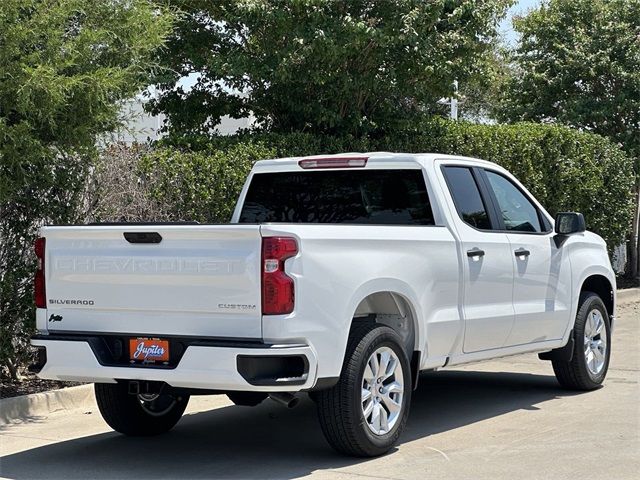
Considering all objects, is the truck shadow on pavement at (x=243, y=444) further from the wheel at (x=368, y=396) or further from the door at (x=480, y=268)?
the door at (x=480, y=268)

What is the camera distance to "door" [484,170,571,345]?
886 centimetres

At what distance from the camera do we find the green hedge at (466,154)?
1141 centimetres

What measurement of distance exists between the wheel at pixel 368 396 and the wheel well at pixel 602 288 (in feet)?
10.8

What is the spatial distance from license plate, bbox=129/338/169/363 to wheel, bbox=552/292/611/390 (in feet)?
13.3

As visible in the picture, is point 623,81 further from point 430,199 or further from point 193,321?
point 193,321

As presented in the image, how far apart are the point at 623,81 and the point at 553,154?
3.44 m

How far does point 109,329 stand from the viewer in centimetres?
709

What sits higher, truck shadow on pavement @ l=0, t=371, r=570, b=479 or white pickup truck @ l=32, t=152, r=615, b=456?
white pickup truck @ l=32, t=152, r=615, b=456

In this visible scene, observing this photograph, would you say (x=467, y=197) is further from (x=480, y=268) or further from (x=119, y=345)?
(x=119, y=345)

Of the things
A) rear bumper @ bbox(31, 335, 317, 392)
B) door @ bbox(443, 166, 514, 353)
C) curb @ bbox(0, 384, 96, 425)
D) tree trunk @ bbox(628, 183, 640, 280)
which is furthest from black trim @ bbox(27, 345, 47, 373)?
tree trunk @ bbox(628, 183, 640, 280)

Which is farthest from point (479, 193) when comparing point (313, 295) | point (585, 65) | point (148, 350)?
point (585, 65)

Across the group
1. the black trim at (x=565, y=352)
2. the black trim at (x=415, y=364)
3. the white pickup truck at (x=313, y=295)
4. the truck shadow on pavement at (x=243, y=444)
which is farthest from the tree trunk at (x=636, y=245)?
the black trim at (x=415, y=364)

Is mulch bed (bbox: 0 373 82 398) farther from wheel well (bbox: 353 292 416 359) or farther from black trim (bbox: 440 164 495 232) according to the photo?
black trim (bbox: 440 164 495 232)

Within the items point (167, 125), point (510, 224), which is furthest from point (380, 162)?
point (167, 125)
